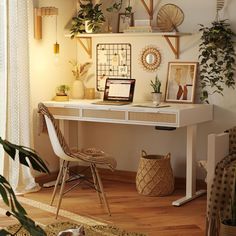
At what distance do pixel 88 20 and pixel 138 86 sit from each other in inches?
30.5

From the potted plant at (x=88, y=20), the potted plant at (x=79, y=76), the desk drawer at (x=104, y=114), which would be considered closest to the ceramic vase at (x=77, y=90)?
the potted plant at (x=79, y=76)

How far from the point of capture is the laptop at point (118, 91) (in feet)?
15.7

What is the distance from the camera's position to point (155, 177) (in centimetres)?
462

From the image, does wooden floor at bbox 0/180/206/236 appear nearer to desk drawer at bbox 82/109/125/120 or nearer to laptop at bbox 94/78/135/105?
desk drawer at bbox 82/109/125/120

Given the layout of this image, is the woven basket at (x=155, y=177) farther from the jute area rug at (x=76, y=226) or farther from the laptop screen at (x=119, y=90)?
the jute area rug at (x=76, y=226)

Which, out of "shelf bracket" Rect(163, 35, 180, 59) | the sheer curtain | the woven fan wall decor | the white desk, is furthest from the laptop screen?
the sheer curtain

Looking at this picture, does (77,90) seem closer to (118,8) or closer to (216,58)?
(118,8)

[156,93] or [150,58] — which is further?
[150,58]

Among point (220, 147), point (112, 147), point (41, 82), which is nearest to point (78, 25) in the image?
point (41, 82)

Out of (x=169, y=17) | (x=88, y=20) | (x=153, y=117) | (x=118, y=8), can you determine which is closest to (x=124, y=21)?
(x=118, y=8)

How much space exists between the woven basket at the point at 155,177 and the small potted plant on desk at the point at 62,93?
967 millimetres

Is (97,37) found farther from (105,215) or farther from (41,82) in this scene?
(105,215)

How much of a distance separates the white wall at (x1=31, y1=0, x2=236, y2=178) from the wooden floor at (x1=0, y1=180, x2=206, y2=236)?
40 cm

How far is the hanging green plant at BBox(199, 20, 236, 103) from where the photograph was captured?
14.8 ft
